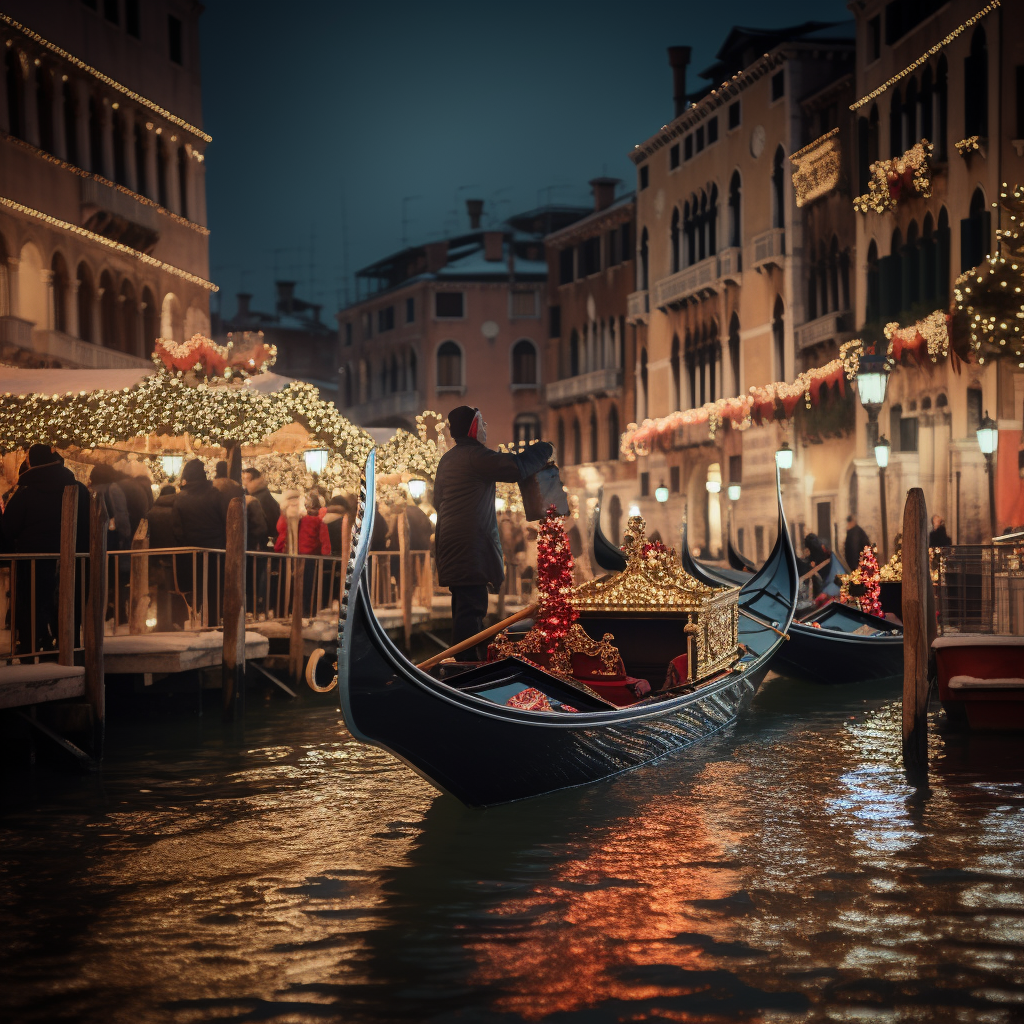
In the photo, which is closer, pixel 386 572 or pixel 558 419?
pixel 386 572

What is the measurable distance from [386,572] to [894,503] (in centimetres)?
842

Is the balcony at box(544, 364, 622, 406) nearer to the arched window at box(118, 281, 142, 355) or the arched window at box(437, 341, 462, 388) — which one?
the arched window at box(437, 341, 462, 388)

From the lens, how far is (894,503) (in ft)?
66.0

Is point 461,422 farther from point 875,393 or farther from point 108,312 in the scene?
point 108,312

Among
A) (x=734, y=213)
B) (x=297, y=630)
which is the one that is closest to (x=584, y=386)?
(x=734, y=213)

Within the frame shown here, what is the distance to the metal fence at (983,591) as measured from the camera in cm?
827

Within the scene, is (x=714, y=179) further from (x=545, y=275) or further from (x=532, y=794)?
(x=532, y=794)

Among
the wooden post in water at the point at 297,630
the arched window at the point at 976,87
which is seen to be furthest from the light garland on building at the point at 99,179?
the arched window at the point at 976,87

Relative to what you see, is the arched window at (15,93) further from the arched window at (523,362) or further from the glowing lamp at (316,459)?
the arched window at (523,362)

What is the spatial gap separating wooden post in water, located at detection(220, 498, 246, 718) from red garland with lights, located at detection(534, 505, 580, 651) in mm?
2418

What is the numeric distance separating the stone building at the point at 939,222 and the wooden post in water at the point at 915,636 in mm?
10066

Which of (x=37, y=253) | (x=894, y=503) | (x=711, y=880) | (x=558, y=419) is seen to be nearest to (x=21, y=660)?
(x=711, y=880)

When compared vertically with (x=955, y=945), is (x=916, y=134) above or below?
above

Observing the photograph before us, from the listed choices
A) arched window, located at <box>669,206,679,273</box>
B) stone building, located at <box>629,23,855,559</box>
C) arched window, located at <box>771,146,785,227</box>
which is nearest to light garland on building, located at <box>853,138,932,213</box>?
stone building, located at <box>629,23,855,559</box>
